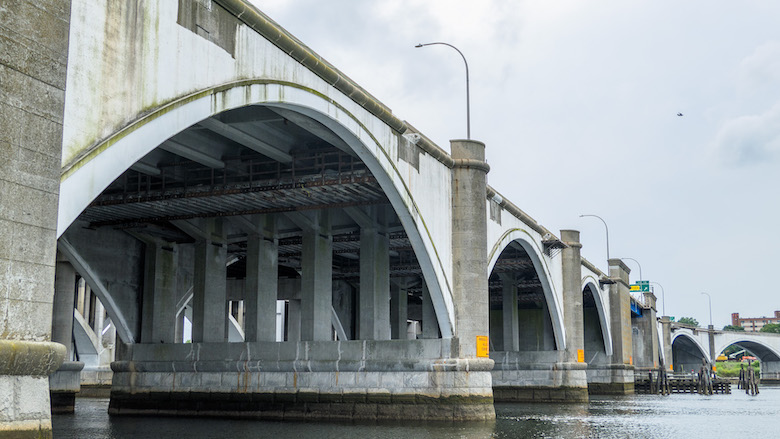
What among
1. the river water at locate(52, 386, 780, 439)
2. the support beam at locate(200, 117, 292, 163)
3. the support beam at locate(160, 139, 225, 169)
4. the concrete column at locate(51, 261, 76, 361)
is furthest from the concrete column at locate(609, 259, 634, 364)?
the support beam at locate(160, 139, 225, 169)

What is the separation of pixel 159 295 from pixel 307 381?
9.14 meters

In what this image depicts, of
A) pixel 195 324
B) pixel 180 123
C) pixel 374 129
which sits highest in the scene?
pixel 374 129

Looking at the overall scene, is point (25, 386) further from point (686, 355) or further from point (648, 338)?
point (686, 355)

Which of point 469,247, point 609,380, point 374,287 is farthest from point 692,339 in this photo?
point 469,247

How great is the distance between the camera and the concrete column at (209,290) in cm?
4012

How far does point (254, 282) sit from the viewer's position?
4044 cm

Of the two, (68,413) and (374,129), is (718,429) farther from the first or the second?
(68,413)

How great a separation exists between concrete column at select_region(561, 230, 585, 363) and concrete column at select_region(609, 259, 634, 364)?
65.4ft

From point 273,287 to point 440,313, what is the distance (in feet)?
30.6

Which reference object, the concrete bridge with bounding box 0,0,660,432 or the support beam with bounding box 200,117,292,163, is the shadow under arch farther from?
the support beam with bounding box 200,117,292,163

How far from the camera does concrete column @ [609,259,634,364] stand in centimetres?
8156

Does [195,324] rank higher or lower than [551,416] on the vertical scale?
higher

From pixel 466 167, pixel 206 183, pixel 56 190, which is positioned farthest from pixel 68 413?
pixel 56 190

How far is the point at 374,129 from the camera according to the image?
29.6m
